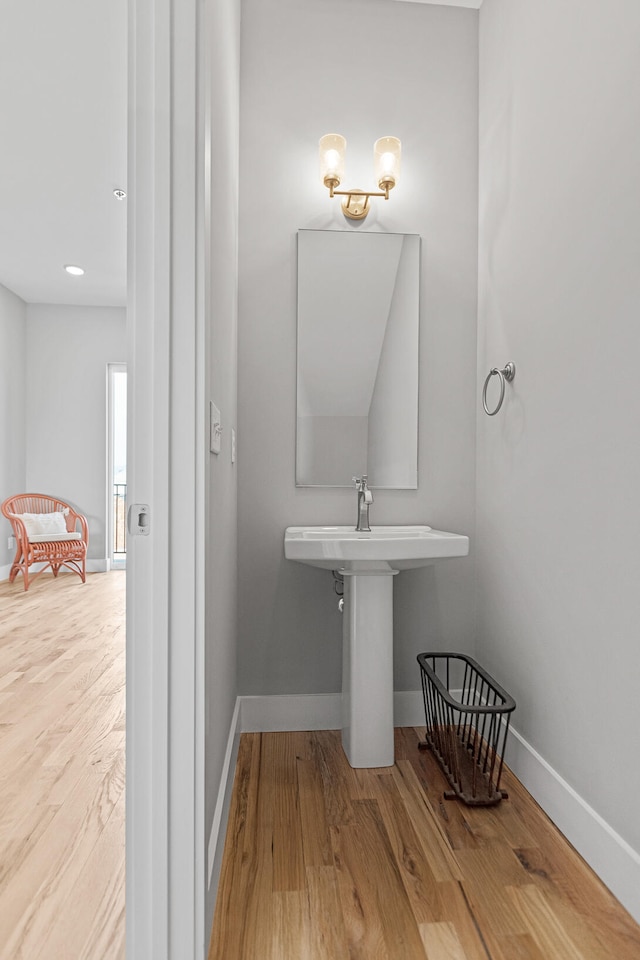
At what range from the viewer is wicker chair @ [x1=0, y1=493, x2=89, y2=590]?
494cm

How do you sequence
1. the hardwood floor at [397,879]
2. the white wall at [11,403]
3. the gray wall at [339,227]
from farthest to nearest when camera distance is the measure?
the white wall at [11,403] < the gray wall at [339,227] < the hardwood floor at [397,879]

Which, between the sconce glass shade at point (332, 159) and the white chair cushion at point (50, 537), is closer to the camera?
the sconce glass shade at point (332, 159)

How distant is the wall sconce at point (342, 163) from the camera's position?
208cm

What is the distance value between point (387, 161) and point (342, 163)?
0.16 m

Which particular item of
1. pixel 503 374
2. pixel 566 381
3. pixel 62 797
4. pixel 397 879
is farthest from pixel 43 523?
pixel 566 381

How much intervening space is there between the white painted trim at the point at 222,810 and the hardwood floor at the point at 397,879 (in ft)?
0.19

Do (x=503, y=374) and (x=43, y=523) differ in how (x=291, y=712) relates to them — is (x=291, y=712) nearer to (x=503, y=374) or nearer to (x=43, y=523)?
(x=503, y=374)

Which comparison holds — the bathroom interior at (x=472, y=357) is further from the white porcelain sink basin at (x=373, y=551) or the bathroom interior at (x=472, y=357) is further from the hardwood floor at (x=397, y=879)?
the white porcelain sink basin at (x=373, y=551)

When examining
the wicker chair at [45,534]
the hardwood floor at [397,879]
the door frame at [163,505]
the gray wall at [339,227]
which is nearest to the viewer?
the door frame at [163,505]

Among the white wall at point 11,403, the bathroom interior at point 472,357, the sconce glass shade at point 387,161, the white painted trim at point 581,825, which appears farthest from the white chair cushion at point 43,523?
the white painted trim at point 581,825

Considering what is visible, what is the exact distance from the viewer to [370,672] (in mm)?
1919

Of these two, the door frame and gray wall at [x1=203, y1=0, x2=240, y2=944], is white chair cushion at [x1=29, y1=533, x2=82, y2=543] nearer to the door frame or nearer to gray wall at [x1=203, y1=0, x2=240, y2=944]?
gray wall at [x1=203, y1=0, x2=240, y2=944]

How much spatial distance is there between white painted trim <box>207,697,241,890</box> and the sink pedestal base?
38 centimetres

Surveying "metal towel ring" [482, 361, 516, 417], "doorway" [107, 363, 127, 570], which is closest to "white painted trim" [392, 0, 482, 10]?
"metal towel ring" [482, 361, 516, 417]
